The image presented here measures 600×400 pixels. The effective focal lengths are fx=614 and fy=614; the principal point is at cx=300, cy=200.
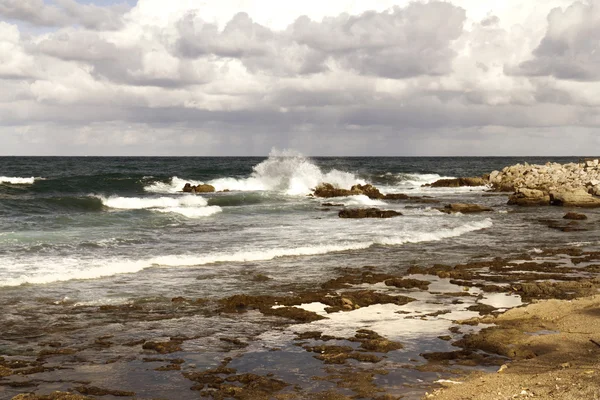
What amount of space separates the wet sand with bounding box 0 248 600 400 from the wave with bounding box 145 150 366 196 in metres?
38.0

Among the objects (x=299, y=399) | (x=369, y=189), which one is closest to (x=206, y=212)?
(x=369, y=189)

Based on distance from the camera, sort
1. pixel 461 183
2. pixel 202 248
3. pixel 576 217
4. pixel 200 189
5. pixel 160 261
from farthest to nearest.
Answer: pixel 461 183, pixel 200 189, pixel 576 217, pixel 202 248, pixel 160 261

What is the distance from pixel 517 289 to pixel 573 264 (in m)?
4.90

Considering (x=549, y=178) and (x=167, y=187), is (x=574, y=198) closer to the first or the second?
(x=549, y=178)

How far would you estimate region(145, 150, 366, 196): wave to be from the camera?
2141 inches

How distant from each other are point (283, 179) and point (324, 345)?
1903 inches

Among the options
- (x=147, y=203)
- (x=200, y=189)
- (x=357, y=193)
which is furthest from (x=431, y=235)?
(x=200, y=189)

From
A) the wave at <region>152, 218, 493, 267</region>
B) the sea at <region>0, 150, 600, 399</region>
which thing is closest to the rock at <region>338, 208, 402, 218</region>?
the sea at <region>0, 150, 600, 399</region>

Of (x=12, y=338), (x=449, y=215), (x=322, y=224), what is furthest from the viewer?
(x=449, y=215)

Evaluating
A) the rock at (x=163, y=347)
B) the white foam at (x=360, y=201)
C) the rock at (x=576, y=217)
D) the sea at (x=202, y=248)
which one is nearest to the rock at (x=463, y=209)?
the sea at (x=202, y=248)

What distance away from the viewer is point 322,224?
29.5 metres

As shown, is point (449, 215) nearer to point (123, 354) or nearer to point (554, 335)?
point (554, 335)

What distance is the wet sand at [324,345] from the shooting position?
338 inches

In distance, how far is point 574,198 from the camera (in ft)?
126
